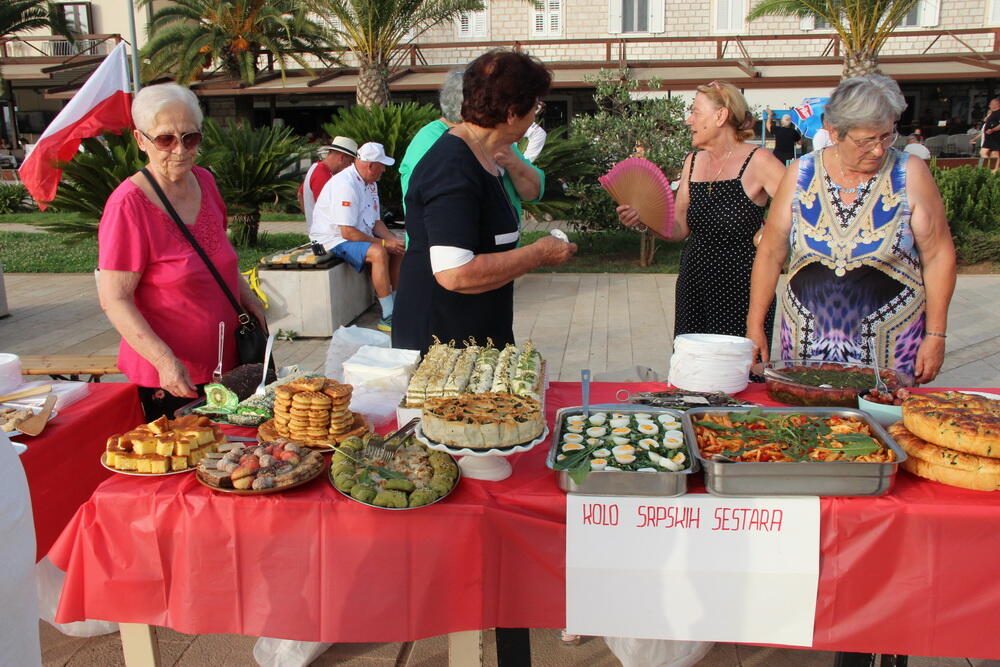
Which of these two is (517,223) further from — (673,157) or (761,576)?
(673,157)

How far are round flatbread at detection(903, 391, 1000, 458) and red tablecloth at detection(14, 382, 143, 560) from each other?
2.42 metres

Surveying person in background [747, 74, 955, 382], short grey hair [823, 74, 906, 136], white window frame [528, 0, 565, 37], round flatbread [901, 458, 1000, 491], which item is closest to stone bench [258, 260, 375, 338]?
person in background [747, 74, 955, 382]

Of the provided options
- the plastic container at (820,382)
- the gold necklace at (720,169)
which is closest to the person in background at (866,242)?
the plastic container at (820,382)

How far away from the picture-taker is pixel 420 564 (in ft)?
6.48

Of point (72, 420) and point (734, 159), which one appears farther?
point (734, 159)

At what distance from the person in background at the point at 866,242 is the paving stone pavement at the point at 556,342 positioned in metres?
1.12

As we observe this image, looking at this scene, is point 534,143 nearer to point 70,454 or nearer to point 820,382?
point 820,382

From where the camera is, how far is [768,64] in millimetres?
23984

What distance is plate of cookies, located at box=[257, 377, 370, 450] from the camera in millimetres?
2236

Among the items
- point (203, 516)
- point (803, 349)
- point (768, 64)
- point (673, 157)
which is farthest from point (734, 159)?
point (768, 64)

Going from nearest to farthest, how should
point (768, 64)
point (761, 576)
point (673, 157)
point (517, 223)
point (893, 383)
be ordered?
point (761, 576)
point (893, 383)
point (517, 223)
point (673, 157)
point (768, 64)

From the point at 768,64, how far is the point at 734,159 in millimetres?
22616

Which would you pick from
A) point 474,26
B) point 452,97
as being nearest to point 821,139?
point 452,97

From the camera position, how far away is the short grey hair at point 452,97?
3662 mm
